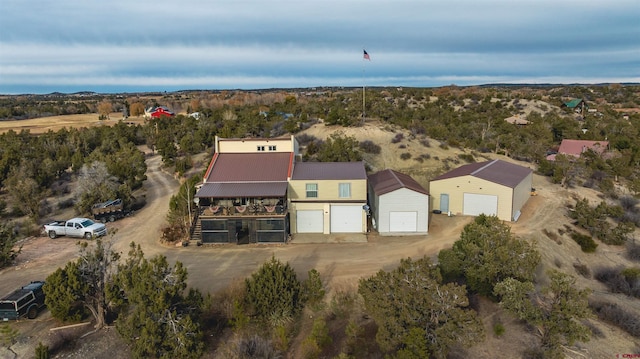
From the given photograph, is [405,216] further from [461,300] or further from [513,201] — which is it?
[461,300]

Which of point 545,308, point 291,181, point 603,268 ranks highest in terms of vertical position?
point 291,181

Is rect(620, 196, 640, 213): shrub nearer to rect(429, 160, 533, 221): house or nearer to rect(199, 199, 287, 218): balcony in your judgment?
rect(429, 160, 533, 221): house

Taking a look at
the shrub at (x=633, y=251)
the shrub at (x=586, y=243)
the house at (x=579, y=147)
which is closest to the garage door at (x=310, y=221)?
the shrub at (x=586, y=243)

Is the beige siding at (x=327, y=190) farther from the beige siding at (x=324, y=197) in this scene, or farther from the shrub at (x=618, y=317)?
the shrub at (x=618, y=317)

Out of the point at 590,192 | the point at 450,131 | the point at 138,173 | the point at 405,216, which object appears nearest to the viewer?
the point at 405,216

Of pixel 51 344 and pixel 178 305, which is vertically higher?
pixel 178 305

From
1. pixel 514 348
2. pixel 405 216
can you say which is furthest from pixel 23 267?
pixel 514 348

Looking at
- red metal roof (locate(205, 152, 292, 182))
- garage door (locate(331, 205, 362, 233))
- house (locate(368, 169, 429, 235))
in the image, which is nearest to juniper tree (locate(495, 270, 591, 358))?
house (locate(368, 169, 429, 235))
